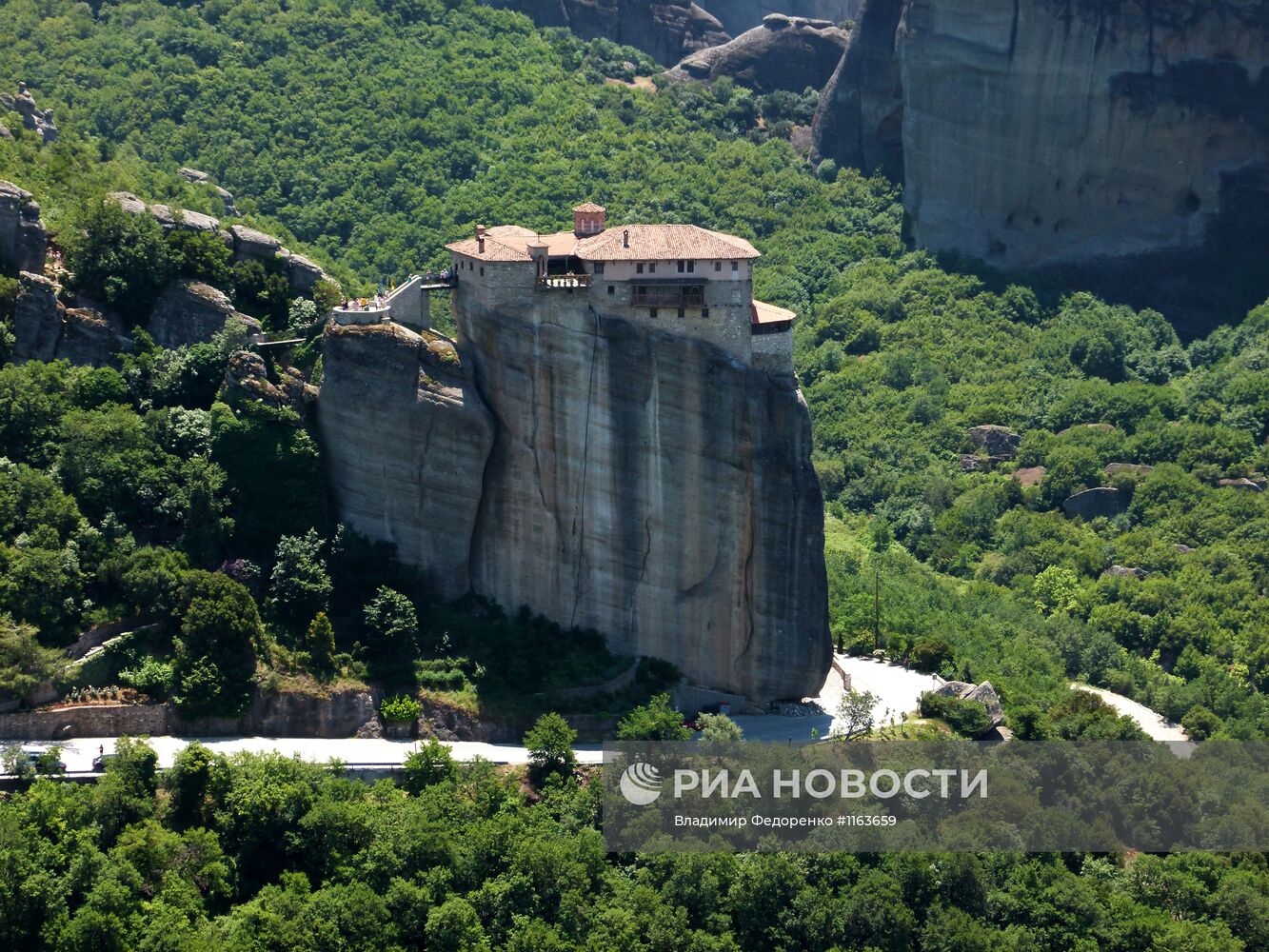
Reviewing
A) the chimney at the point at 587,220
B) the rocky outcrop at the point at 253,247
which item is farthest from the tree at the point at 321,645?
the chimney at the point at 587,220

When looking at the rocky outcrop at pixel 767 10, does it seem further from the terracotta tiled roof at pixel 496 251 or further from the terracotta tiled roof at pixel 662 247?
the terracotta tiled roof at pixel 496 251

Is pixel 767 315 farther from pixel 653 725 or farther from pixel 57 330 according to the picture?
pixel 57 330

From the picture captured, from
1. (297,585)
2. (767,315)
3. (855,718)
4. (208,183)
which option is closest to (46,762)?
(297,585)

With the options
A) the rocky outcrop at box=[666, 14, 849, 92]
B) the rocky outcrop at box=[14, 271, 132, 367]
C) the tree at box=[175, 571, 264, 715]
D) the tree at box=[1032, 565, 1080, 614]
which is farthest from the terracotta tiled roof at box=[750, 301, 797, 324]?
the rocky outcrop at box=[666, 14, 849, 92]

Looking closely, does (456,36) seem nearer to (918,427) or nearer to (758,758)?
(918,427)

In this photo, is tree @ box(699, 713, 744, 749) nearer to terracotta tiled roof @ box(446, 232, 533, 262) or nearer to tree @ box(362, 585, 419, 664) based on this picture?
tree @ box(362, 585, 419, 664)

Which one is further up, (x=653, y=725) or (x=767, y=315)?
(x=767, y=315)
